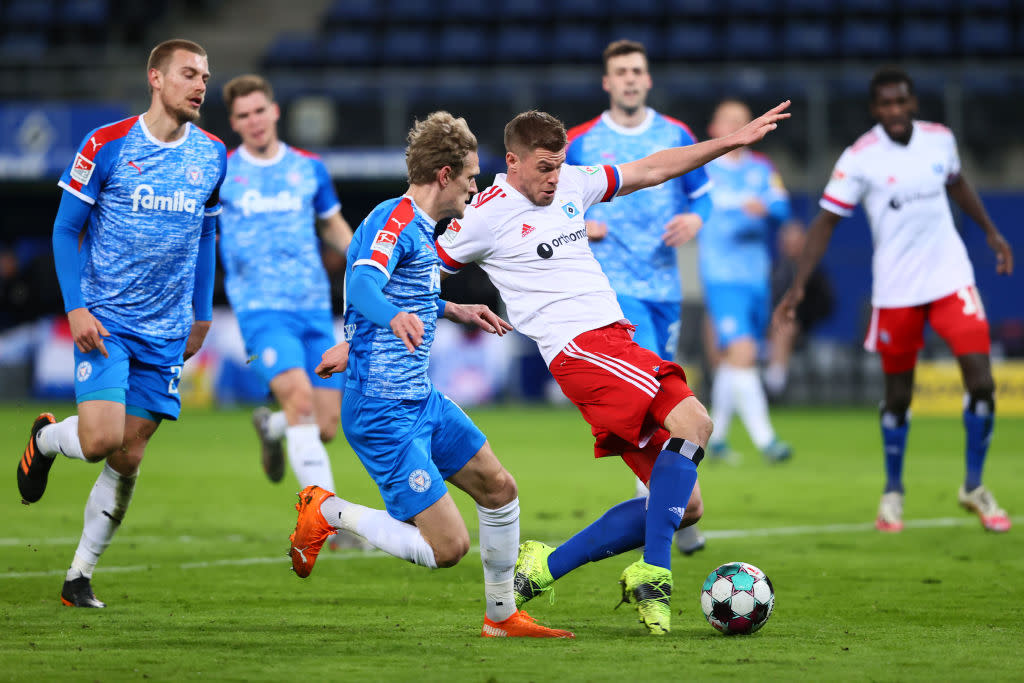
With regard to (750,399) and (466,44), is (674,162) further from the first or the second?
(466,44)

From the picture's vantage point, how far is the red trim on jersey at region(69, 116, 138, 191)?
587cm

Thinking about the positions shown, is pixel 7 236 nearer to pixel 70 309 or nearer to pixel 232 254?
pixel 232 254

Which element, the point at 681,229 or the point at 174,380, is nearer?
the point at 174,380

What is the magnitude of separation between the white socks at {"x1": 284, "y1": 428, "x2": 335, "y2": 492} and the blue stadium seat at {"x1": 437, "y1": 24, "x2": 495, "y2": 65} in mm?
18201

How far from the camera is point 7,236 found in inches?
866

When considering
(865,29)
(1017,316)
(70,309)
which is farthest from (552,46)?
(70,309)

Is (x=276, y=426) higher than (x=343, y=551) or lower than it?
higher

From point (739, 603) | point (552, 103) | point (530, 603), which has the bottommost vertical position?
point (530, 603)

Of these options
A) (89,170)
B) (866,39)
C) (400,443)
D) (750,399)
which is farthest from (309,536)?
(866,39)

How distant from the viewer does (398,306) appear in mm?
5199

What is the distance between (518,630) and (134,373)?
82.9 inches

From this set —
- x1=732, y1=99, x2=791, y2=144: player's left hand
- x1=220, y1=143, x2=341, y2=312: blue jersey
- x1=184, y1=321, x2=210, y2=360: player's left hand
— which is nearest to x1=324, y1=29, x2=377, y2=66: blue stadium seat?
x1=220, y1=143, x2=341, y2=312: blue jersey

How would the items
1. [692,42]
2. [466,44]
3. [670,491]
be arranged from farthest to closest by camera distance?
[466,44], [692,42], [670,491]

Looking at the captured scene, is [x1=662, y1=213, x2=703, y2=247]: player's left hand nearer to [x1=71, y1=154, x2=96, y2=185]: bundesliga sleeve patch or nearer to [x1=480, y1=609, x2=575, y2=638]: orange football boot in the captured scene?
[x1=480, y1=609, x2=575, y2=638]: orange football boot
